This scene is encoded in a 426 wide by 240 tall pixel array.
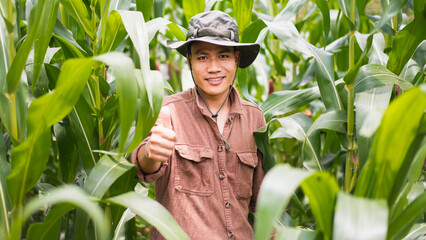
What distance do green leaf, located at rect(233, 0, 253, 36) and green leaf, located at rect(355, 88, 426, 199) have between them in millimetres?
1024

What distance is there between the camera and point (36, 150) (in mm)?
1030

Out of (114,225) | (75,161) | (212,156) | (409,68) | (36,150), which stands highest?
(409,68)

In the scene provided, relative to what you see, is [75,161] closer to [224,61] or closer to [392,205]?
[224,61]

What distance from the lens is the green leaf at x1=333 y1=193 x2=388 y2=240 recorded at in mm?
773

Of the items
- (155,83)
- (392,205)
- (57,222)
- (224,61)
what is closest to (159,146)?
(155,83)

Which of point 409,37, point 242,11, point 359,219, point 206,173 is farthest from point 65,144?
point 409,37

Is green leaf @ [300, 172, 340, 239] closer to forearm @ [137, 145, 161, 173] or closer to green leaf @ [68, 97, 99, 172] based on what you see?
forearm @ [137, 145, 161, 173]

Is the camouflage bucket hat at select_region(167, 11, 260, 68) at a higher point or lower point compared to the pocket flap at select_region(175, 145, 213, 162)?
higher

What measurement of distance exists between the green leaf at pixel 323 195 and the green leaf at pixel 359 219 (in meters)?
0.03

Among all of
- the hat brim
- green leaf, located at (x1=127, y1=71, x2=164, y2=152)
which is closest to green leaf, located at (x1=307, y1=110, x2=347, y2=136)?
the hat brim

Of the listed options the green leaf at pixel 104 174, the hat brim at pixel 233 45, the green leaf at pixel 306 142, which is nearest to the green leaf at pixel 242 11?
the hat brim at pixel 233 45

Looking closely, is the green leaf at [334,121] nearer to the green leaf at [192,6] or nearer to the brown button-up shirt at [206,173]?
the brown button-up shirt at [206,173]

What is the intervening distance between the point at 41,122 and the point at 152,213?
0.30 m

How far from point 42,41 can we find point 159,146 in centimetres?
39
